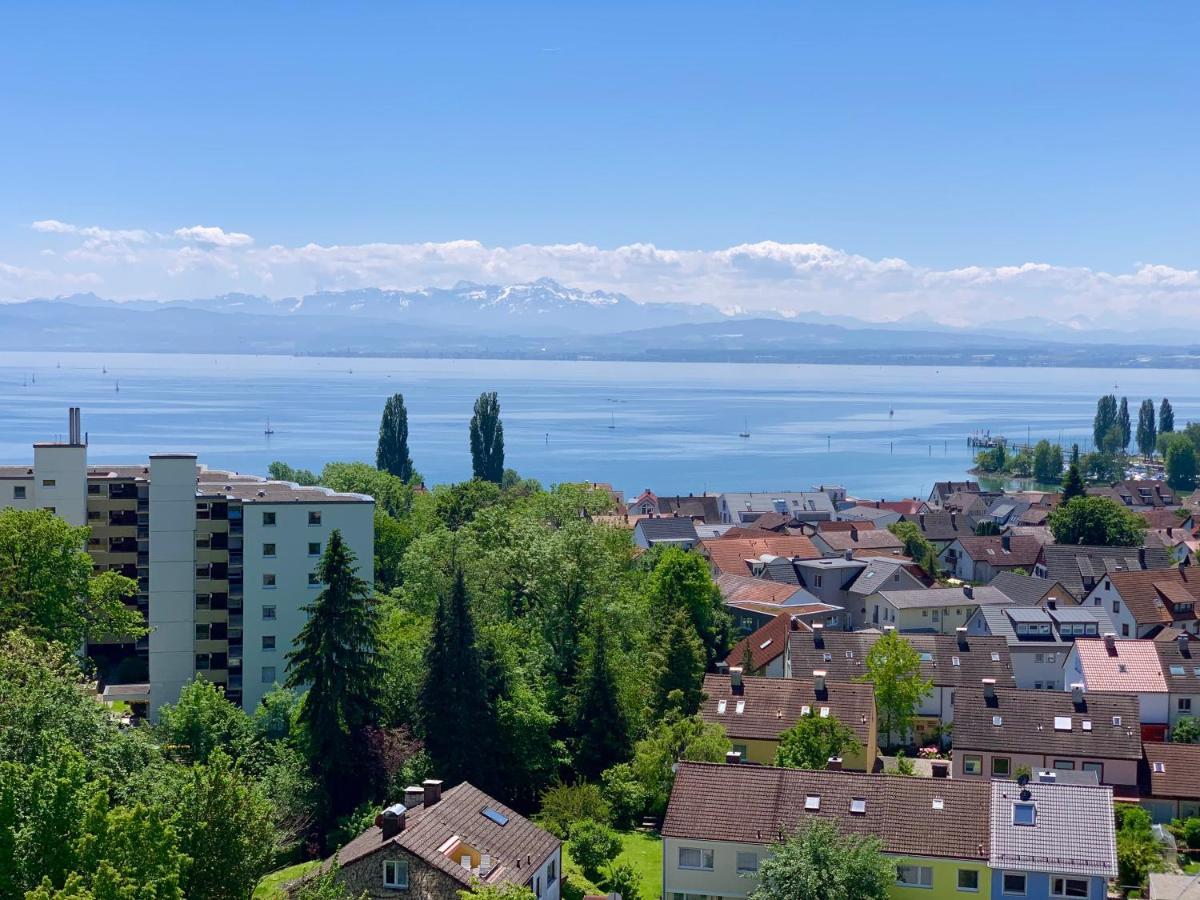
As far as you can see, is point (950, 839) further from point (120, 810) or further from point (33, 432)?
point (33, 432)

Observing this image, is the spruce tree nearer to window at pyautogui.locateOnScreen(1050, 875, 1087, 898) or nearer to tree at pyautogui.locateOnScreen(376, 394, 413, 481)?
window at pyautogui.locateOnScreen(1050, 875, 1087, 898)

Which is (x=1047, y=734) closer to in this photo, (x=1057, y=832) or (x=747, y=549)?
(x=1057, y=832)

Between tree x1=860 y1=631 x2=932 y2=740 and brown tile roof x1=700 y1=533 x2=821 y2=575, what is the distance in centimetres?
2669

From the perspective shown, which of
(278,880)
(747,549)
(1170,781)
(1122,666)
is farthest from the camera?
(747,549)

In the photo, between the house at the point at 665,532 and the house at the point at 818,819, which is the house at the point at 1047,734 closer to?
the house at the point at 818,819

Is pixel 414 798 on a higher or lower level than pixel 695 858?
higher

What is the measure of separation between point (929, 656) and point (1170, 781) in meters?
9.60

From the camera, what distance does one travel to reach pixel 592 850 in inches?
1072

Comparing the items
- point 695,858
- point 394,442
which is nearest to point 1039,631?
point 695,858

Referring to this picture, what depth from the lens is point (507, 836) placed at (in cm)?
2364

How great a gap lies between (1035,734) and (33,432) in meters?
168

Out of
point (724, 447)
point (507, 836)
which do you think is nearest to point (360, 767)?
point (507, 836)

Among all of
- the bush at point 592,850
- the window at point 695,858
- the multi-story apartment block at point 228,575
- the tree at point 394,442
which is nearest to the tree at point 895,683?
the bush at point 592,850

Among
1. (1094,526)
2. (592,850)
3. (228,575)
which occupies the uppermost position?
(228,575)
